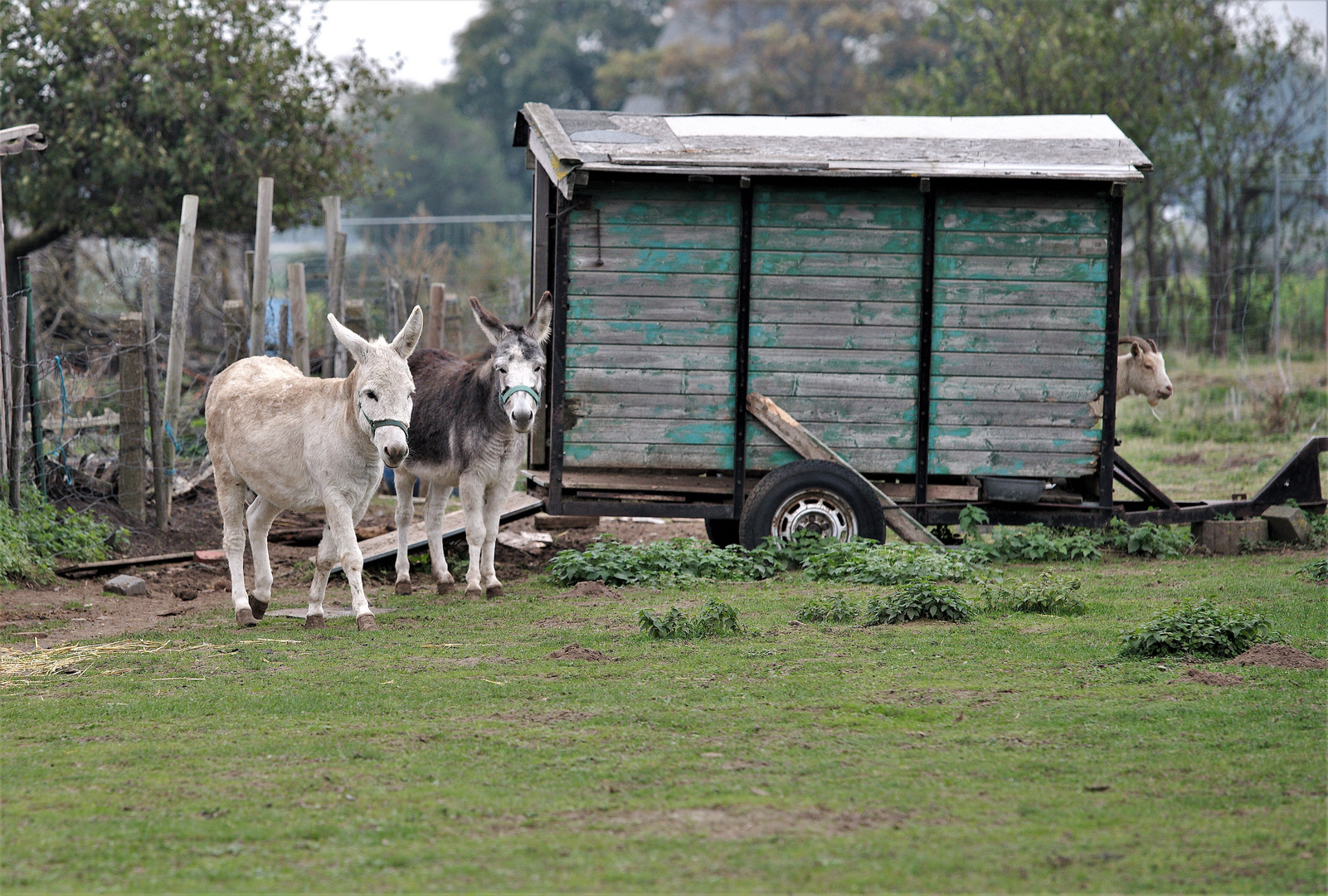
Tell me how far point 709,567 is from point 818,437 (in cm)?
138

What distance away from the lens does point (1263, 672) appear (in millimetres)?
5648

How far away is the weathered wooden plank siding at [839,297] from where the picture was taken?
958 centimetres

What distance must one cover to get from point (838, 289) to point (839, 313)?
0.18 meters

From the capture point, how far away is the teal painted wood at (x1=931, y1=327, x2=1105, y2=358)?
31.3 feet

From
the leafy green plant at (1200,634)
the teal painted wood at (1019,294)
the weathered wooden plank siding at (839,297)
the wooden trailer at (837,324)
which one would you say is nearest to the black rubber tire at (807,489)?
the wooden trailer at (837,324)

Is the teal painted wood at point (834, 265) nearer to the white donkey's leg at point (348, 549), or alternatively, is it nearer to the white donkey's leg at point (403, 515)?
the white donkey's leg at point (403, 515)

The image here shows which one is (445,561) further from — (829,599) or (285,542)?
(829,599)

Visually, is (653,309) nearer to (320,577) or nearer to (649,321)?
(649,321)

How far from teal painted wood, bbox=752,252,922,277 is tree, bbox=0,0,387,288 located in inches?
380

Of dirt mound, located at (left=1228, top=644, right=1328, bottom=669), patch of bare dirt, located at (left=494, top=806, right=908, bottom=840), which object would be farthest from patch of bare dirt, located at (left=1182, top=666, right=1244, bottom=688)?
patch of bare dirt, located at (left=494, top=806, right=908, bottom=840)

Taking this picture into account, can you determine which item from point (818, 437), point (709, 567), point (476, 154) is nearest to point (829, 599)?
point (709, 567)

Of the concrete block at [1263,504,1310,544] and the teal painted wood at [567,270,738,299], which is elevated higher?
the teal painted wood at [567,270,738,299]

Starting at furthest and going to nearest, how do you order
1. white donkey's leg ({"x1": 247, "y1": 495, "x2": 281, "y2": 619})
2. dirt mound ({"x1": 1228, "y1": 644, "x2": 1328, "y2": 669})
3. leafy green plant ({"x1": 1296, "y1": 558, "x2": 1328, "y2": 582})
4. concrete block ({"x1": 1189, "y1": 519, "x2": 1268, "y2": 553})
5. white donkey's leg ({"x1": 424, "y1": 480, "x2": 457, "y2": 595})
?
concrete block ({"x1": 1189, "y1": 519, "x2": 1268, "y2": 553}), white donkey's leg ({"x1": 424, "y1": 480, "x2": 457, "y2": 595}), leafy green plant ({"x1": 1296, "y1": 558, "x2": 1328, "y2": 582}), white donkey's leg ({"x1": 247, "y1": 495, "x2": 281, "y2": 619}), dirt mound ({"x1": 1228, "y1": 644, "x2": 1328, "y2": 669})

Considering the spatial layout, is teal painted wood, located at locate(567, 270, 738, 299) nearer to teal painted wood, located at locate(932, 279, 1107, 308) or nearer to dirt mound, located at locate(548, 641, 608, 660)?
teal painted wood, located at locate(932, 279, 1107, 308)
